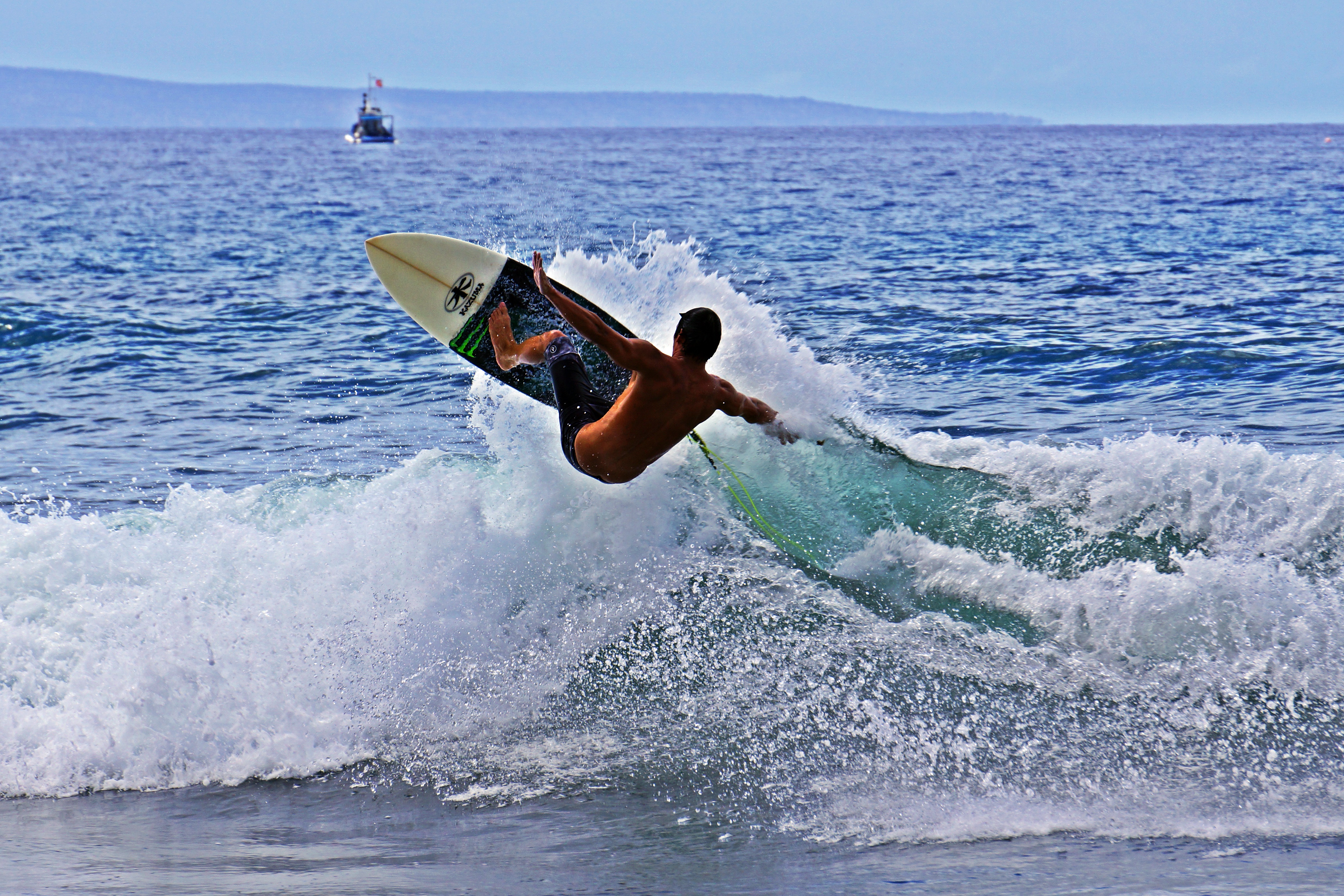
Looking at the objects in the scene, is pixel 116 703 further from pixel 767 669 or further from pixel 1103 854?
pixel 1103 854

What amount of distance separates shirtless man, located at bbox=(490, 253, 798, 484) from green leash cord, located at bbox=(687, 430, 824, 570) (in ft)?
2.13

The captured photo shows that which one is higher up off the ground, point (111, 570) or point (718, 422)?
point (718, 422)

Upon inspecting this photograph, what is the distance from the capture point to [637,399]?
5.54 m

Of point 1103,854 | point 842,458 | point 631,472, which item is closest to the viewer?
point 1103,854

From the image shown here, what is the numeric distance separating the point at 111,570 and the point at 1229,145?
9862 cm

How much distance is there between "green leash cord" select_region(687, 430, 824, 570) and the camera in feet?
22.0

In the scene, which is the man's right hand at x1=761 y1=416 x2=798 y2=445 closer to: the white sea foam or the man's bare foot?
the white sea foam

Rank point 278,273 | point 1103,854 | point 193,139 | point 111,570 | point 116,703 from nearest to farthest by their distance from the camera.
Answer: point 1103,854 → point 116,703 → point 111,570 → point 278,273 → point 193,139

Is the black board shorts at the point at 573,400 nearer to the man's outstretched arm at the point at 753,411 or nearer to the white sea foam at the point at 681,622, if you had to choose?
the man's outstretched arm at the point at 753,411

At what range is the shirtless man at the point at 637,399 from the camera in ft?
17.7

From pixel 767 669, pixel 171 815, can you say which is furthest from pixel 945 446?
pixel 171 815

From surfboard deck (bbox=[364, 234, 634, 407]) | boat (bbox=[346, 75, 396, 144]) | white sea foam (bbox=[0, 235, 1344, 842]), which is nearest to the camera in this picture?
white sea foam (bbox=[0, 235, 1344, 842])

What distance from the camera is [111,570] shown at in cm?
660

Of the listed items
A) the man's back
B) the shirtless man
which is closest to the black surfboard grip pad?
the shirtless man
